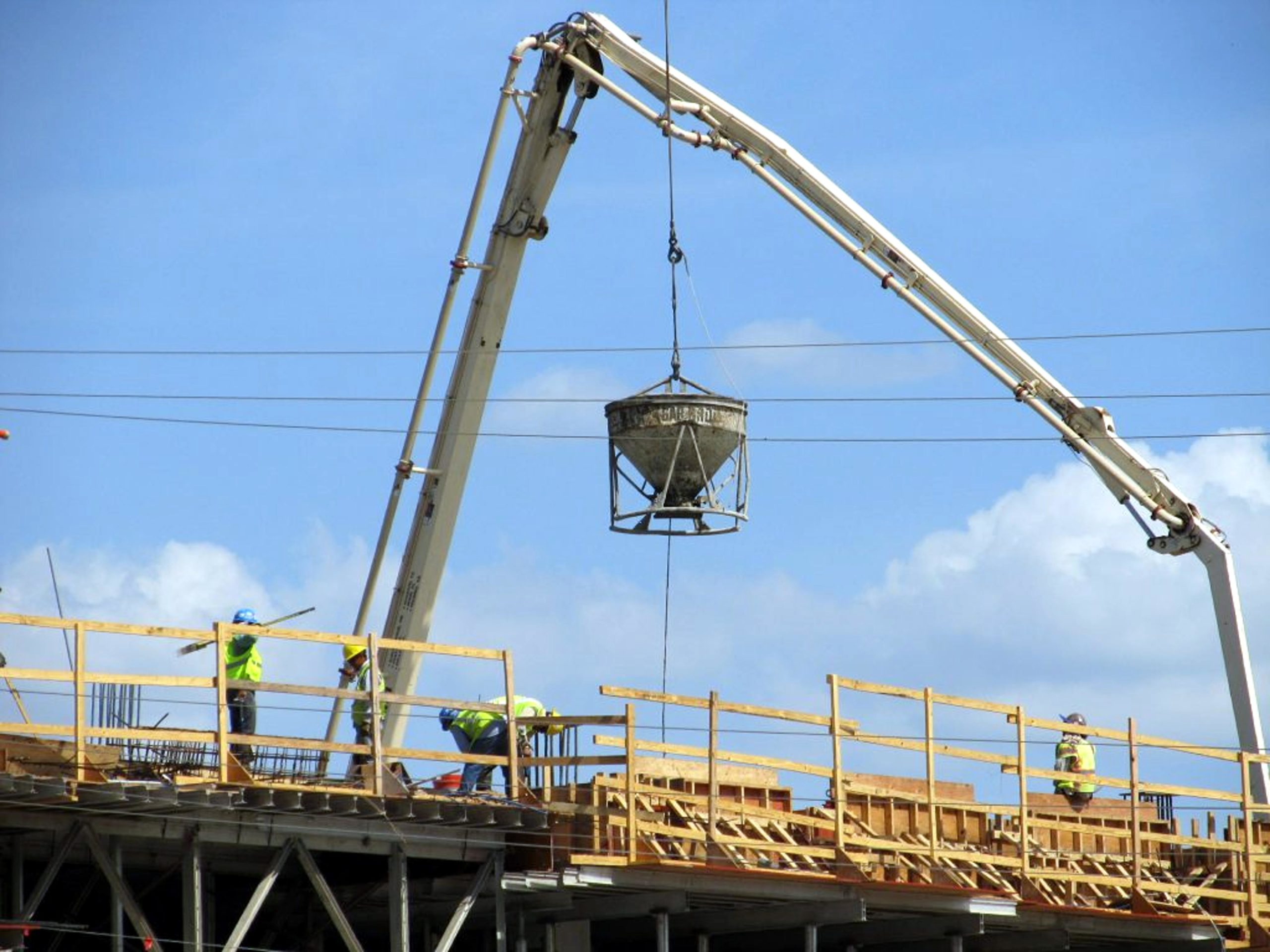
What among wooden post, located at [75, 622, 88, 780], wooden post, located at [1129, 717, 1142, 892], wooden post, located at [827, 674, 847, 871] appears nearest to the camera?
wooden post, located at [75, 622, 88, 780]

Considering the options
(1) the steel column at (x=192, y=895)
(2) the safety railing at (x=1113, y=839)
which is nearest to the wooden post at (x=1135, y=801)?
(2) the safety railing at (x=1113, y=839)

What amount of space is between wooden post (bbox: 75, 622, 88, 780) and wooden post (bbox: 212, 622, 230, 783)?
126cm

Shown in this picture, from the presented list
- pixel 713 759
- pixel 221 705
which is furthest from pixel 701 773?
pixel 221 705

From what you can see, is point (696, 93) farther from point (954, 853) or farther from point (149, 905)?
point (149, 905)

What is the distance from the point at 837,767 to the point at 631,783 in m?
2.91

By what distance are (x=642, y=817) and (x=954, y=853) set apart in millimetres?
4627

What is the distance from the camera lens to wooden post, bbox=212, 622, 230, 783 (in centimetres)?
2331

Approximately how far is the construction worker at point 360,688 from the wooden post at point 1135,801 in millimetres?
9063

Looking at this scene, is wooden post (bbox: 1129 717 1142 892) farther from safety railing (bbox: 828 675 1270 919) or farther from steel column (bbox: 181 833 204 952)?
steel column (bbox: 181 833 204 952)

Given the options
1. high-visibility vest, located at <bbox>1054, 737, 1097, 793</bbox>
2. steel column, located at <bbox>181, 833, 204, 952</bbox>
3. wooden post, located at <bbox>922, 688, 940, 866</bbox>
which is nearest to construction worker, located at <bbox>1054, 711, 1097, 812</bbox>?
high-visibility vest, located at <bbox>1054, 737, 1097, 793</bbox>

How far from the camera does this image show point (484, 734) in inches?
1059

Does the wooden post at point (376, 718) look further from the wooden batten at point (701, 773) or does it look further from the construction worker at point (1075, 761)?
the construction worker at point (1075, 761)

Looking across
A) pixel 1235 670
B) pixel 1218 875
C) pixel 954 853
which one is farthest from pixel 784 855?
pixel 1235 670

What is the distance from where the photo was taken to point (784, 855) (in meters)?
27.1
